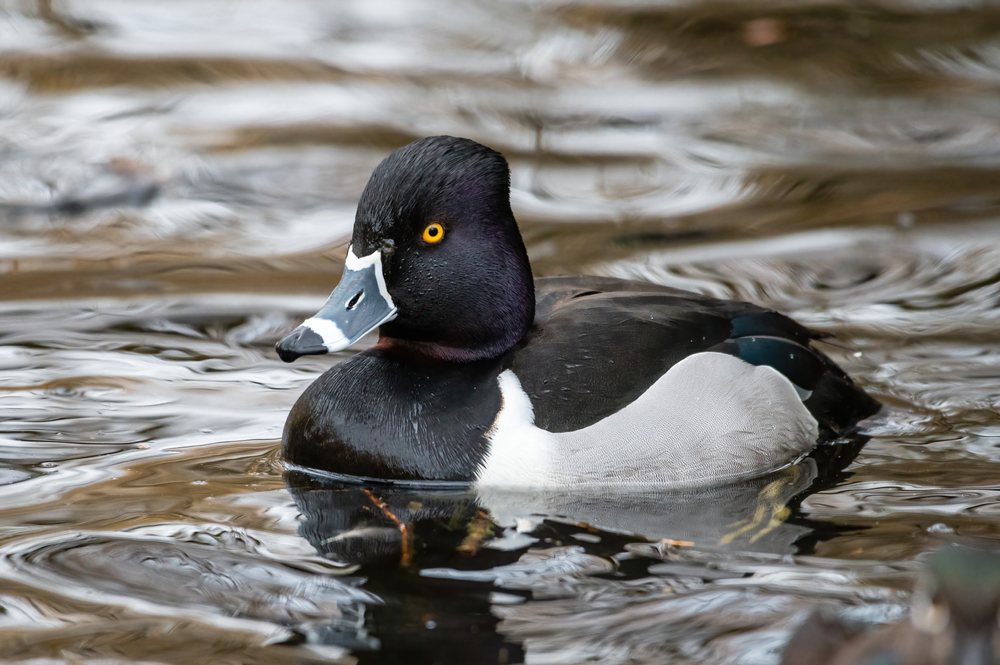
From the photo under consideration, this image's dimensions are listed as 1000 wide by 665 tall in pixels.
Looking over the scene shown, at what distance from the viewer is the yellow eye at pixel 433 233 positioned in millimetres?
5164

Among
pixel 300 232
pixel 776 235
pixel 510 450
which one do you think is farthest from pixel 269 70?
pixel 510 450

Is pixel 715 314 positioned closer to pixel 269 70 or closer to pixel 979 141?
pixel 979 141

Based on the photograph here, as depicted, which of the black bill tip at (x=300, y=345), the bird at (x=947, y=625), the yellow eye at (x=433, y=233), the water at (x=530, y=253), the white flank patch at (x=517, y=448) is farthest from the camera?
the yellow eye at (x=433, y=233)

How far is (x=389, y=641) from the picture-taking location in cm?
394

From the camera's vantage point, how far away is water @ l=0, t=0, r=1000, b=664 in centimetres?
421

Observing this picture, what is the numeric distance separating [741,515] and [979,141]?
6183 millimetres

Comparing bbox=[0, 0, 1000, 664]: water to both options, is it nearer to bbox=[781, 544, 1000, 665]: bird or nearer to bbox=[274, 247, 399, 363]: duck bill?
bbox=[781, 544, 1000, 665]: bird

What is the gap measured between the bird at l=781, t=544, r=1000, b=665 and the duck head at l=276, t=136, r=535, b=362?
225 cm

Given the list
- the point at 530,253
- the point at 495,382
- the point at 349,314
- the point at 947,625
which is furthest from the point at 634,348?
the point at 530,253

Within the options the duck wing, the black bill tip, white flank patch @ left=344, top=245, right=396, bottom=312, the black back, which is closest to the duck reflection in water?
the black back

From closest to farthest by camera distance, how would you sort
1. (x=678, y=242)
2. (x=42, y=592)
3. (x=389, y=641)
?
(x=389, y=641) < (x=42, y=592) < (x=678, y=242)

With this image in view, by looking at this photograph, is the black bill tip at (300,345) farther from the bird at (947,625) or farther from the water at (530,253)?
the bird at (947,625)

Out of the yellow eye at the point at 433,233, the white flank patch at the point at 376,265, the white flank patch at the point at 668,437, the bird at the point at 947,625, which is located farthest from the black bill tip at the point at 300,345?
the bird at the point at 947,625

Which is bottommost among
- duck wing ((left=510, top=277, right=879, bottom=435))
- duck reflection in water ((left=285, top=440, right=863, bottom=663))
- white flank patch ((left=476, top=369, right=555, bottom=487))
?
duck reflection in water ((left=285, top=440, right=863, bottom=663))
